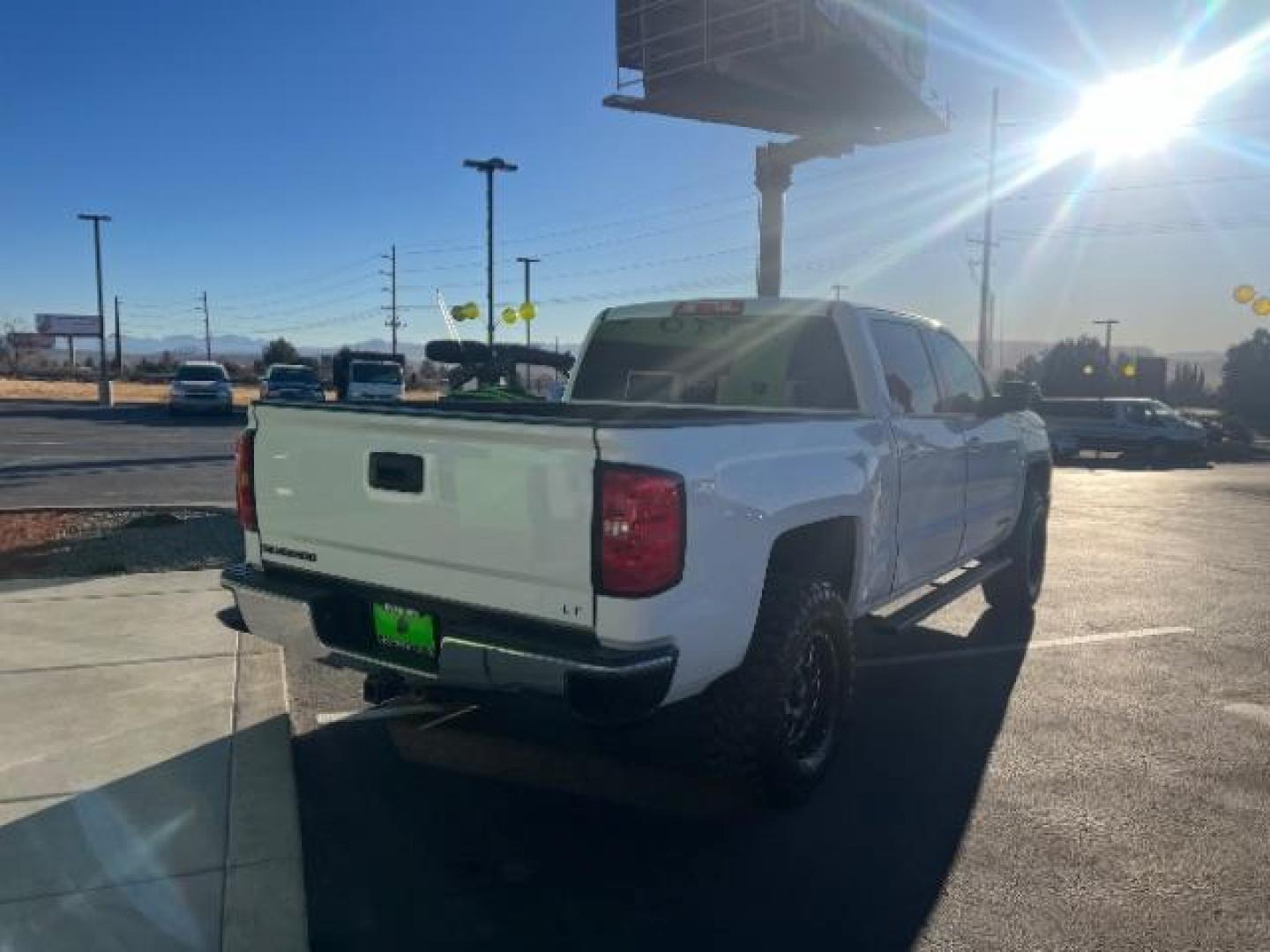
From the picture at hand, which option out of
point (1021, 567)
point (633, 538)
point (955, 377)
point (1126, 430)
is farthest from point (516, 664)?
point (1126, 430)

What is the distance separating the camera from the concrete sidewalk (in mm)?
3039

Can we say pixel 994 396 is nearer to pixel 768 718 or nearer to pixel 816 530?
pixel 816 530

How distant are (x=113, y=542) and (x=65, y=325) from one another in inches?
4069

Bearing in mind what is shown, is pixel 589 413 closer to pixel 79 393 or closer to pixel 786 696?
pixel 786 696

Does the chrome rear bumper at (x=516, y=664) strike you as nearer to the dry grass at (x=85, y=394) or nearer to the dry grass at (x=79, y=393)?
the dry grass at (x=85, y=394)

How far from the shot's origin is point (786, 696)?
3730mm

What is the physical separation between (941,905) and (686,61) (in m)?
30.3

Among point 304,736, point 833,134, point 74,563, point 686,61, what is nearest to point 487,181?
point 686,61

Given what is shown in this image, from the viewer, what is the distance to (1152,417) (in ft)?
85.1

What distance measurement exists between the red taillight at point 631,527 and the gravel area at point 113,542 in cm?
557

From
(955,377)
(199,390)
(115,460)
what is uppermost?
(955,377)

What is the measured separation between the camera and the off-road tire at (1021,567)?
23.1 feet

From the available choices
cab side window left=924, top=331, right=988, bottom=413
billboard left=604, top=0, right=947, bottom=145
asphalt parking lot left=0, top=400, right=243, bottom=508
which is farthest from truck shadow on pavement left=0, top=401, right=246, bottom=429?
cab side window left=924, top=331, right=988, bottom=413

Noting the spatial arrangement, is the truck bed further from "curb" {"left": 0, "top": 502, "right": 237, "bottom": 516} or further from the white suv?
the white suv
